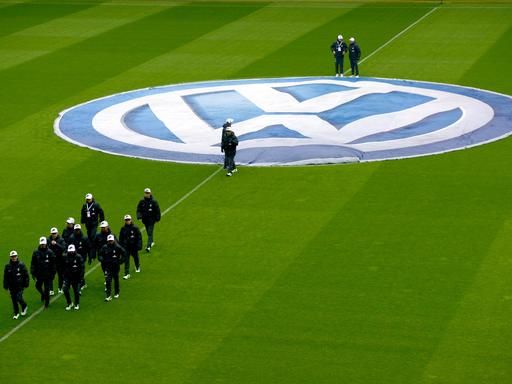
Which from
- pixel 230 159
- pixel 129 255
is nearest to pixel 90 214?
pixel 129 255

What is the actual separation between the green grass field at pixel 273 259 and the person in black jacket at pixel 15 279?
0.51 metres

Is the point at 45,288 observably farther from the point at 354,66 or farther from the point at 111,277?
the point at 354,66

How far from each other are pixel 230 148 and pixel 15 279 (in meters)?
12.3

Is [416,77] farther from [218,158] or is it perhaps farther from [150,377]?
[150,377]

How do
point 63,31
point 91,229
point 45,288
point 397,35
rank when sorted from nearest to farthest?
point 45,288, point 91,229, point 397,35, point 63,31

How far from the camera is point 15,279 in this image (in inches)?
1136

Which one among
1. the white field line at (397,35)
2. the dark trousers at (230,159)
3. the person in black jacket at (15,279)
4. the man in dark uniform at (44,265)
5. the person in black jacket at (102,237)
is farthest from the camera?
Result: the white field line at (397,35)

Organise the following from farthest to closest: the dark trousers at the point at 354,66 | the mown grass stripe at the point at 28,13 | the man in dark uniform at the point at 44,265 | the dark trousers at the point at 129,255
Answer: the mown grass stripe at the point at 28,13
the dark trousers at the point at 354,66
the dark trousers at the point at 129,255
the man in dark uniform at the point at 44,265

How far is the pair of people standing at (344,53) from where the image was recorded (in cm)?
5341

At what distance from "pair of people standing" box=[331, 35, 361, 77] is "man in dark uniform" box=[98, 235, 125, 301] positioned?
25.3 metres

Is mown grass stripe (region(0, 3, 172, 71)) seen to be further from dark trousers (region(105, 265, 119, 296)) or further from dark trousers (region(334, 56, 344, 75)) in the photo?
dark trousers (region(105, 265, 119, 296))

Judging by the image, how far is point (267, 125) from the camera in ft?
152

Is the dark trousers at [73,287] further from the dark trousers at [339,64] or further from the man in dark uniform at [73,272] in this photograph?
the dark trousers at [339,64]

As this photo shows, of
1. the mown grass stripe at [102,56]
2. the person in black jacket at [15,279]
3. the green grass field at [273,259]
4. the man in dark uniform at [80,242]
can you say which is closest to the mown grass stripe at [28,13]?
the mown grass stripe at [102,56]
